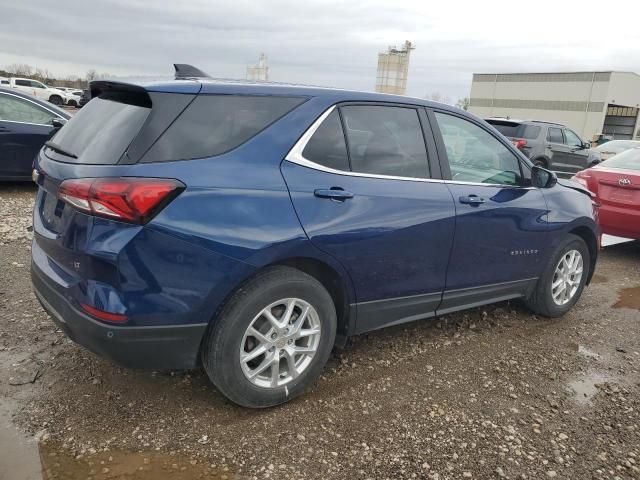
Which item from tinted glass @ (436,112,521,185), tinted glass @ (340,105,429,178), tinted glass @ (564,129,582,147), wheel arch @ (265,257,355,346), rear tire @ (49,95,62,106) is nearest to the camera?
wheel arch @ (265,257,355,346)

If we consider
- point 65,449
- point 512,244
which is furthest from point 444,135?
point 65,449

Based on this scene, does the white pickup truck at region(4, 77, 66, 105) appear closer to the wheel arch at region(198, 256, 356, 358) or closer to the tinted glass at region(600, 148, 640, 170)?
the tinted glass at region(600, 148, 640, 170)

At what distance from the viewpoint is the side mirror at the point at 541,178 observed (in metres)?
4.10

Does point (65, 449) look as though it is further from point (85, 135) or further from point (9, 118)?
point (9, 118)

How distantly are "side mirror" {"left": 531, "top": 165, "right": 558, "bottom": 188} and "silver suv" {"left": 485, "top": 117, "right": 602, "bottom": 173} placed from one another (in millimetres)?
9874

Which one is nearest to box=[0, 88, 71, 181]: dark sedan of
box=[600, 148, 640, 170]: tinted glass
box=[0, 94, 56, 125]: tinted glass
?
box=[0, 94, 56, 125]: tinted glass

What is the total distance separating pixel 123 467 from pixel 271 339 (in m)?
0.90

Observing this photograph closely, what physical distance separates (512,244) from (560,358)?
88 cm

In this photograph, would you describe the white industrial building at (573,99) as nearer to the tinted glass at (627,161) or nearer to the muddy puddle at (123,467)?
the tinted glass at (627,161)

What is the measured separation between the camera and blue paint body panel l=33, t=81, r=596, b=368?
2.36 m

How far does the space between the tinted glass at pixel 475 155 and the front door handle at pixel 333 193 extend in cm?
100

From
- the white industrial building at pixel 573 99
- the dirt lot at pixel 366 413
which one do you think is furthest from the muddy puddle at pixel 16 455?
the white industrial building at pixel 573 99

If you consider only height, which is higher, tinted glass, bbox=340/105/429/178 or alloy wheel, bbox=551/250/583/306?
tinted glass, bbox=340/105/429/178

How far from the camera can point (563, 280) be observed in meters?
4.49
